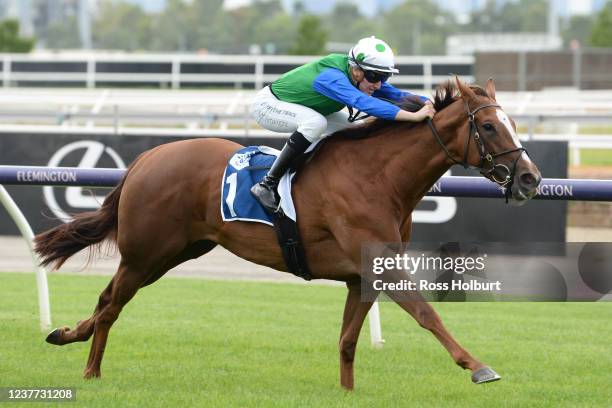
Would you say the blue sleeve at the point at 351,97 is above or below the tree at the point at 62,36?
above

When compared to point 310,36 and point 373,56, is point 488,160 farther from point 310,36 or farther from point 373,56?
point 310,36

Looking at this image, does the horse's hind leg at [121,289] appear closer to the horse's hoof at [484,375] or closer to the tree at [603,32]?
the horse's hoof at [484,375]

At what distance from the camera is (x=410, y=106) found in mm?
7121

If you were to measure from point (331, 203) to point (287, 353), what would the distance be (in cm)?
177

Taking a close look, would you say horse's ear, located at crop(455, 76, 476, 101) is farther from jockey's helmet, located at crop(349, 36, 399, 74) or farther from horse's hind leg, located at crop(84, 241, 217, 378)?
horse's hind leg, located at crop(84, 241, 217, 378)

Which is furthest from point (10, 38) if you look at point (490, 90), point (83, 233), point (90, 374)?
point (490, 90)

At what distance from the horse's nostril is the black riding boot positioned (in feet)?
4.55

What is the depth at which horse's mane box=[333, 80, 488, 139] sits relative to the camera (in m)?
6.95

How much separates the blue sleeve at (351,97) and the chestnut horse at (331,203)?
0.78 feet

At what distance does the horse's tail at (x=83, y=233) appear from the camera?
7.91 metres

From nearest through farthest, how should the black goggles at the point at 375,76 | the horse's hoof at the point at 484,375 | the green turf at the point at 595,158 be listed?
the horse's hoof at the point at 484,375 < the black goggles at the point at 375,76 < the green turf at the point at 595,158

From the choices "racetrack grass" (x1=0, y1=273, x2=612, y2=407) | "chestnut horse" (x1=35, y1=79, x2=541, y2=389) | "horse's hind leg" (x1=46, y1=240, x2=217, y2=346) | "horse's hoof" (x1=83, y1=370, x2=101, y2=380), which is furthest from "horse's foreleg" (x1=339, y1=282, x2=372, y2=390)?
"horse's hoof" (x1=83, y1=370, x2=101, y2=380)

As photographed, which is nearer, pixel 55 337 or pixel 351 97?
pixel 351 97

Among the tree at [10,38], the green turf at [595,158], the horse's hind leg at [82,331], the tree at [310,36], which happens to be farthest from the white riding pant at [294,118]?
the tree at [10,38]
